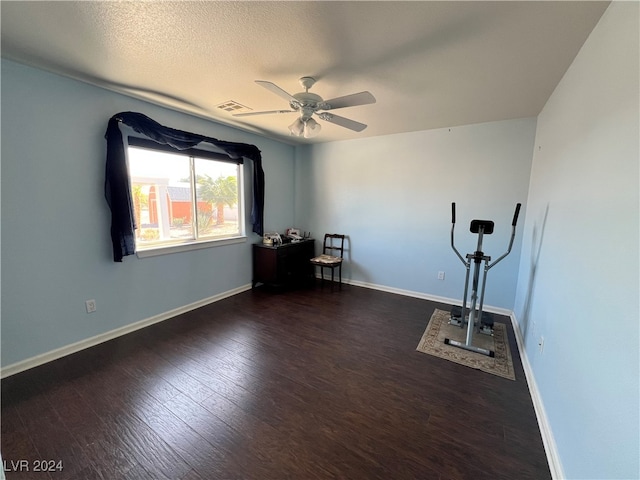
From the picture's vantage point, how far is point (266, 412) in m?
1.78

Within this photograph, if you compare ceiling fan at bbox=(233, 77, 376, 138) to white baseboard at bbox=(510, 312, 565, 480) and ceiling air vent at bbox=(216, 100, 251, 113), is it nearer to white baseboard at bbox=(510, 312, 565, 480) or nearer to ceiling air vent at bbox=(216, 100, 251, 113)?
ceiling air vent at bbox=(216, 100, 251, 113)

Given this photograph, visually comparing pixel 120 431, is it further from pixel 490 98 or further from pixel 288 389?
pixel 490 98

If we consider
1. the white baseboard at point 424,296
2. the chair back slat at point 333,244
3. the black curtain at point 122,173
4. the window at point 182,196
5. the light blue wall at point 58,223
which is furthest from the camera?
the chair back slat at point 333,244

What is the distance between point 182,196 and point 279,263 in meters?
1.62

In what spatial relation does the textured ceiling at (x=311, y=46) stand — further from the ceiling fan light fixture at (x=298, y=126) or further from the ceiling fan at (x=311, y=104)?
the ceiling fan light fixture at (x=298, y=126)

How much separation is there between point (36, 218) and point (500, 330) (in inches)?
180

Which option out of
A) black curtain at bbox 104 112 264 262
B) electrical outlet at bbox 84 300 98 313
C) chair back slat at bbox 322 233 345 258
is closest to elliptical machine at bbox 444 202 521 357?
chair back slat at bbox 322 233 345 258

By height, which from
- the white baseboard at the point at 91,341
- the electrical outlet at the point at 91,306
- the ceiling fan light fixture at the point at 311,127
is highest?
the ceiling fan light fixture at the point at 311,127

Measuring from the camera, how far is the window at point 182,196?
112 inches

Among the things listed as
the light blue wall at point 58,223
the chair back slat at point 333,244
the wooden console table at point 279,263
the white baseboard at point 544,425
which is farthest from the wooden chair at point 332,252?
the white baseboard at point 544,425

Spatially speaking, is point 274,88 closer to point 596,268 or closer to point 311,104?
point 311,104

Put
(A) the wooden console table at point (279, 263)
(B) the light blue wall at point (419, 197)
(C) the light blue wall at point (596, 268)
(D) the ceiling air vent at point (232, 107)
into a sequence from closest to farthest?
1. (C) the light blue wall at point (596, 268)
2. (D) the ceiling air vent at point (232, 107)
3. (B) the light blue wall at point (419, 197)
4. (A) the wooden console table at point (279, 263)

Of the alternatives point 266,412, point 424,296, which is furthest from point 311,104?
point 424,296

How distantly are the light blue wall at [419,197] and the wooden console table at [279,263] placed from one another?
0.66 m
